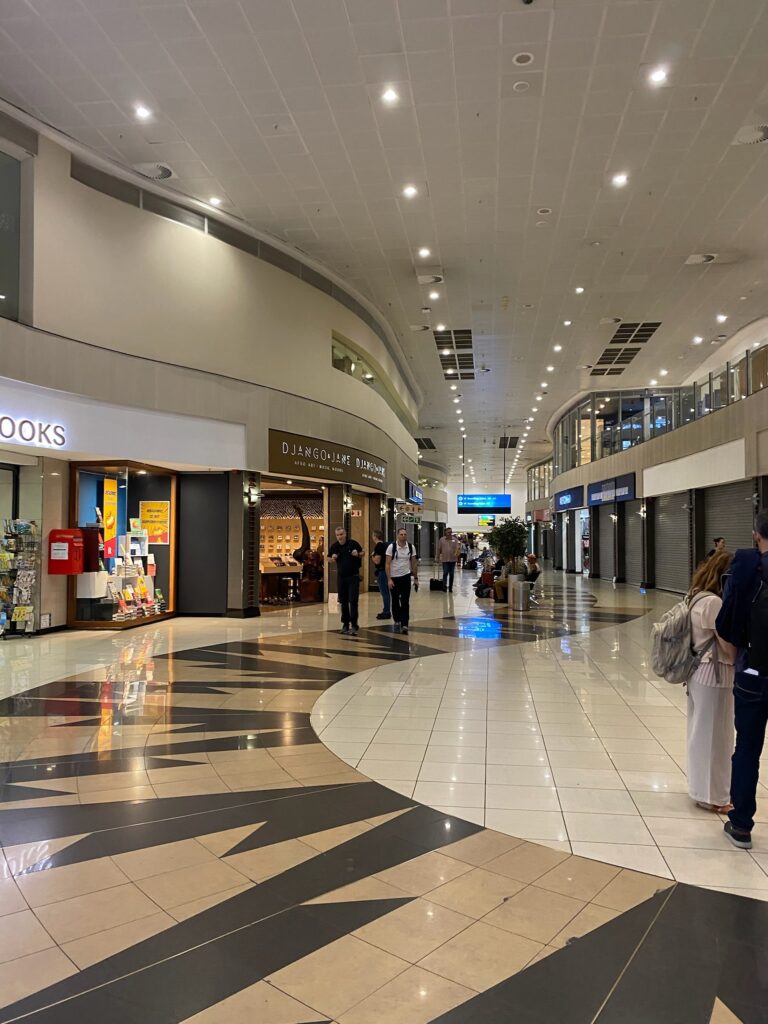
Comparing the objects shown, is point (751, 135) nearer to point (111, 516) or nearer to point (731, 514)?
point (731, 514)

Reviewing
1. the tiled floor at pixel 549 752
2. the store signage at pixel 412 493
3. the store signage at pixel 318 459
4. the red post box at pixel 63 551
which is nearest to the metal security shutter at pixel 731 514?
the tiled floor at pixel 549 752

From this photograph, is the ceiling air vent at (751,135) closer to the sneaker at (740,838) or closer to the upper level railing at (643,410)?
the upper level railing at (643,410)

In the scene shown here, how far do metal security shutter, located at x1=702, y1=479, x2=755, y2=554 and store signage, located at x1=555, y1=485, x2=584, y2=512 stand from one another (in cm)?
1026

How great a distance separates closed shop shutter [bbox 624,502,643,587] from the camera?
19.3 metres

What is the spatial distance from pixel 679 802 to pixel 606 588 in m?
16.2

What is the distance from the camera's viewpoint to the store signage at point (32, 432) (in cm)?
798

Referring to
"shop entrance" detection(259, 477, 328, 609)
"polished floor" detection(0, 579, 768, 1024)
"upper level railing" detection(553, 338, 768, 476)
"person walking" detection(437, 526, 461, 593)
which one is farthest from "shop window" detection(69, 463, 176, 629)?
"upper level railing" detection(553, 338, 768, 476)

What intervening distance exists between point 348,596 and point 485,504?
115ft

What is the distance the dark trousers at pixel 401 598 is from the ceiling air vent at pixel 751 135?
7.06 meters

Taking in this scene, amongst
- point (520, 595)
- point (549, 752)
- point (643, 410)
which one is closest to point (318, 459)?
point (520, 595)

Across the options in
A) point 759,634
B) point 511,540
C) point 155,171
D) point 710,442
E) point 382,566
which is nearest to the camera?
point 759,634

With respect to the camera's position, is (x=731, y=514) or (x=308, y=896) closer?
(x=308, y=896)

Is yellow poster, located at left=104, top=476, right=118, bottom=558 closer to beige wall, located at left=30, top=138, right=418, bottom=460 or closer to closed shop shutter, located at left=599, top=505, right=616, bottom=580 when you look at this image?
beige wall, located at left=30, top=138, right=418, bottom=460

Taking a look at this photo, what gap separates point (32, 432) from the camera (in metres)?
8.38
